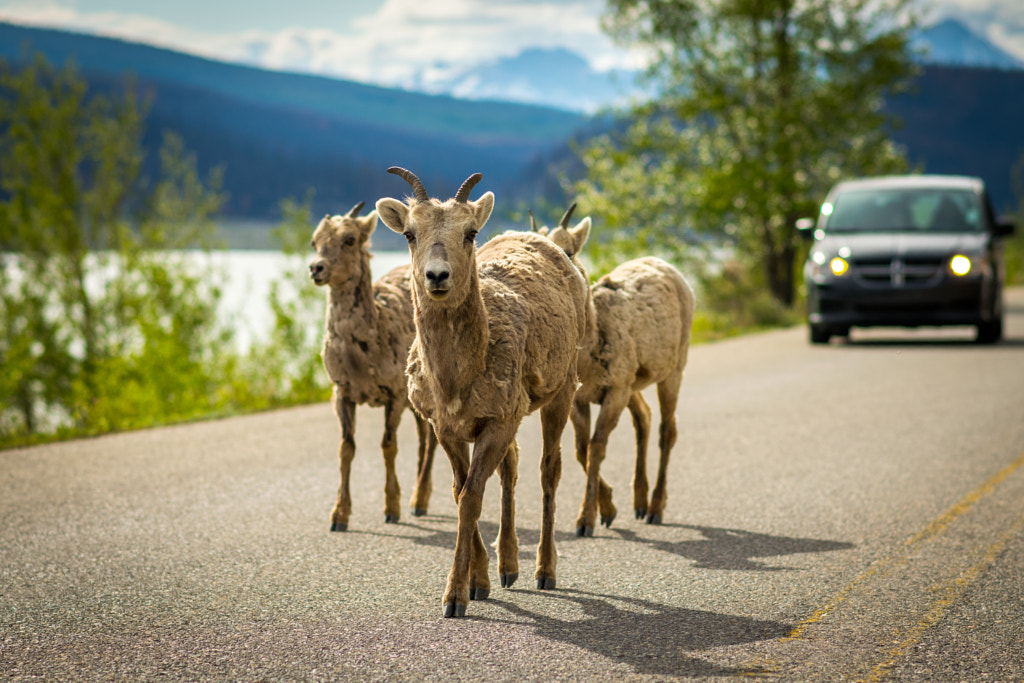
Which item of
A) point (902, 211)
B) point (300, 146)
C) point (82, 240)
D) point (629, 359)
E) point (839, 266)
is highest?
point (300, 146)

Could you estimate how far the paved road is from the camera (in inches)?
174

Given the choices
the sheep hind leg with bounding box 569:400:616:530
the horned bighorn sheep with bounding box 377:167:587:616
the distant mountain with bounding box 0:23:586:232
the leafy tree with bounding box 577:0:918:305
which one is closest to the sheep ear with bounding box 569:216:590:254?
the sheep hind leg with bounding box 569:400:616:530

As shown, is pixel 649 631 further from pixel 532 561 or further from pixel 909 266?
pixel 909 266

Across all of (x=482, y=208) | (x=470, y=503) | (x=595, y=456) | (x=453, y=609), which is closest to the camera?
(x=453, y=609)

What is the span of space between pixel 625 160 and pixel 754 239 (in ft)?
12.6

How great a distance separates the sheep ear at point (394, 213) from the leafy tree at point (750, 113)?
2211 cm

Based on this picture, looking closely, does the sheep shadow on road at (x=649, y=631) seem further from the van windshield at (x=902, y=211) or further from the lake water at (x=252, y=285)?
the van windshield at (x=902, y=211)

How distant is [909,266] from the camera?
1653 centimetres

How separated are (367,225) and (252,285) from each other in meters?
10.3

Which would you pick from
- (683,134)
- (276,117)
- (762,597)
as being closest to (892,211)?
(683,134)

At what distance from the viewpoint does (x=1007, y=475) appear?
26.2ft

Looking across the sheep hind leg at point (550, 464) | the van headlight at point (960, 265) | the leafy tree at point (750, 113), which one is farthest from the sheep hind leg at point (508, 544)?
the leafy tree at point (750, 113)

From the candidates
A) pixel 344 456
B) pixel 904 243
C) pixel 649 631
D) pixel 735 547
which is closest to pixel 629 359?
pixel 735 547

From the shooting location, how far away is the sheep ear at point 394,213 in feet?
16.6
